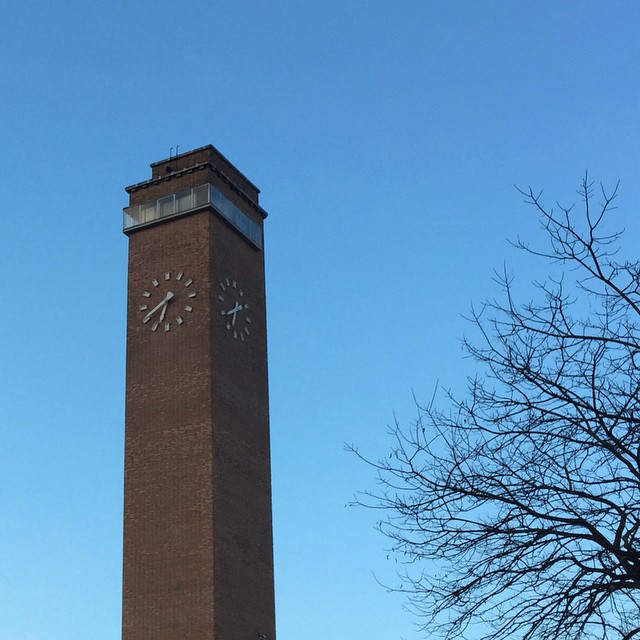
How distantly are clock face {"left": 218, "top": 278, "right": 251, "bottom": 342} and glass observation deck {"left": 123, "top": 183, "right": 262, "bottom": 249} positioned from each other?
7.05 ft

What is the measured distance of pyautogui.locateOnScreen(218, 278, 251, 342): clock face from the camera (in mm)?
31859

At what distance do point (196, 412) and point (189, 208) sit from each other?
22.1 feet

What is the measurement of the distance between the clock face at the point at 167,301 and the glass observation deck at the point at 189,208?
216 cm

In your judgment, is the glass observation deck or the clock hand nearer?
the clock hand

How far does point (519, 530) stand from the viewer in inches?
365

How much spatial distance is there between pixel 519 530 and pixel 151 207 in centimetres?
2575

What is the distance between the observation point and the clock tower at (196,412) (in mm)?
28344

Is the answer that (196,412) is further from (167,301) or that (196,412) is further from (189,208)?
(189,208)

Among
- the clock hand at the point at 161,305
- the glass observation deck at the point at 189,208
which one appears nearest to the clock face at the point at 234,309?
the clock hand at the point at 161,305

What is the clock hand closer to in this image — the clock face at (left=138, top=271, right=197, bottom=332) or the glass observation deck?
the clock face at (left=138, top=271, right=197, bottom=332)

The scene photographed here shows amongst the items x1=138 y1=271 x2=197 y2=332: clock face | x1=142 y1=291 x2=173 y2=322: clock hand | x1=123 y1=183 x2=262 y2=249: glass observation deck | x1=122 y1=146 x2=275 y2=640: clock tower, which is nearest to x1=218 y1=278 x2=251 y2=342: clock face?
x1=122 y1=146 x2=275 y2=640: clock tower

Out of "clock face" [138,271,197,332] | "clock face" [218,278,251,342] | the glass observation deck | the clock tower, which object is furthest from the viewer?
the glass observation deck

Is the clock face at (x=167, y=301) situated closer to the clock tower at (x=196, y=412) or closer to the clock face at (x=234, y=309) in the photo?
the clock tower at (x=196, y=412)

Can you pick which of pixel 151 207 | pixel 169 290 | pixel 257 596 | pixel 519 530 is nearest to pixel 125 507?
pixel 257 596
